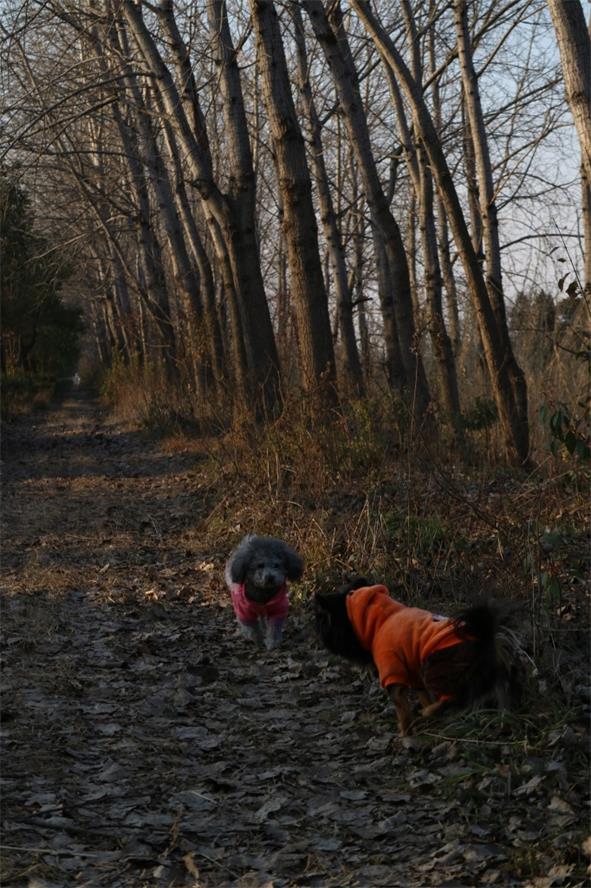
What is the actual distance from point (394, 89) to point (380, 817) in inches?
587

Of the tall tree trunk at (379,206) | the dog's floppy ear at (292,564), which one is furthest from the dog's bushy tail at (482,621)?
the tall tree trunk at (379,206)

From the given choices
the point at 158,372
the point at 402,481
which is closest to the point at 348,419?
the point at 402,481

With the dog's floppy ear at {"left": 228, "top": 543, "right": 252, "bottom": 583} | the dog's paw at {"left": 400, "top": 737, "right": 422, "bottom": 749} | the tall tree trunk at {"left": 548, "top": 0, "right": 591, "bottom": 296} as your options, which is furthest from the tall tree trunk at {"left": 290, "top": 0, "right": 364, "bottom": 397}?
the dog's paw at {"left": 400, "top": 737, "right": 422, "bottom": 749}

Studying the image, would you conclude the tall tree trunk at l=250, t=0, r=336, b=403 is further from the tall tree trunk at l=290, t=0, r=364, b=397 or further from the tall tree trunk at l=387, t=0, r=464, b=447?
the tall tree trunk at l=290, t=0, r=364, b=397

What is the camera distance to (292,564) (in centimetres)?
746

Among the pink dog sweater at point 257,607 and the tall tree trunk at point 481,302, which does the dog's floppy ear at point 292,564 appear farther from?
the tall tree trunk at point 481,302

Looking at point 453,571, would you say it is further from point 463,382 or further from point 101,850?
point 463,382

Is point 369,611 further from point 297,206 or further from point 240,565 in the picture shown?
point 297,206

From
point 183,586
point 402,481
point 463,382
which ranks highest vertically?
point 463,382

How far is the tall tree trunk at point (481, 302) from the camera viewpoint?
11055mm

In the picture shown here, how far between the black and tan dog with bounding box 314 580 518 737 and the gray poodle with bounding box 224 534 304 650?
3.65 feet

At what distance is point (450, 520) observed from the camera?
771 centimetres

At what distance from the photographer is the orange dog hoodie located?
17.8 ft

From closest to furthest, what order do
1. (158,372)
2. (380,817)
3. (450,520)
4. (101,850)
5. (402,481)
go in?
(101,850) < (380,817) < (450,520) < (402,481) < (158,372)
